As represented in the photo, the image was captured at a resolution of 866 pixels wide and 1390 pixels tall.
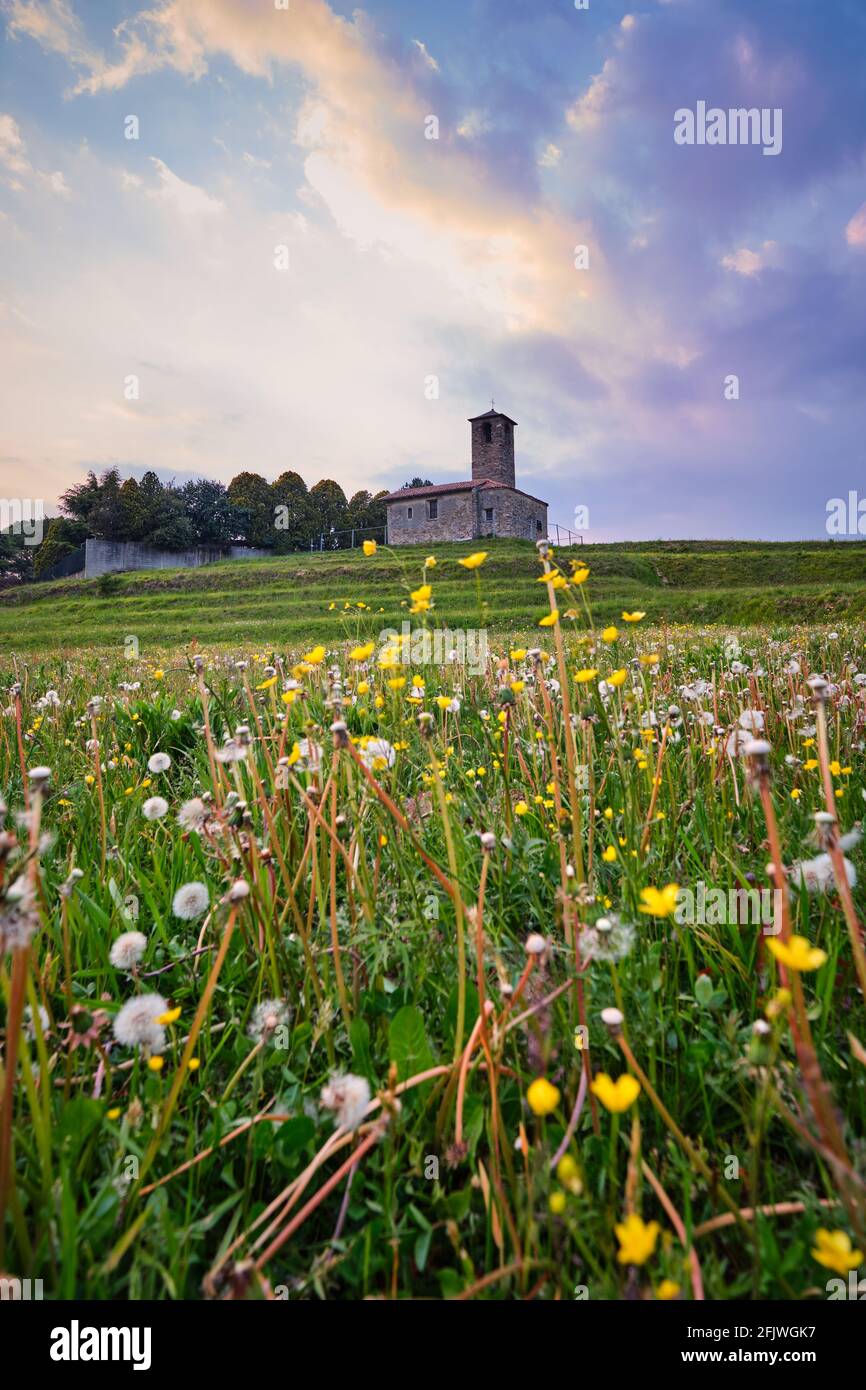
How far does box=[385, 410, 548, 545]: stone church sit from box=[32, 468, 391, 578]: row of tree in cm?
552

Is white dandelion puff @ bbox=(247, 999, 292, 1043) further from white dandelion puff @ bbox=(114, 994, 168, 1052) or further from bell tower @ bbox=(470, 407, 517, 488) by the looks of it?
bell tower @ bbox=(470, 407, 517, 488)

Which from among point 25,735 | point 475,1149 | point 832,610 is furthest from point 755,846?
point 832,610

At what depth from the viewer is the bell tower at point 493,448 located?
192 ft

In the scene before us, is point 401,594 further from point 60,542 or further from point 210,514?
point 60,542

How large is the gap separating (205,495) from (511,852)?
214ft

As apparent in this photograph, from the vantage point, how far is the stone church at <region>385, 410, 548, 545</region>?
55250mm

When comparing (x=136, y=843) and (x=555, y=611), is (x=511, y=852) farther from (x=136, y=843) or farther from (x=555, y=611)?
→ (x=136, y=843)

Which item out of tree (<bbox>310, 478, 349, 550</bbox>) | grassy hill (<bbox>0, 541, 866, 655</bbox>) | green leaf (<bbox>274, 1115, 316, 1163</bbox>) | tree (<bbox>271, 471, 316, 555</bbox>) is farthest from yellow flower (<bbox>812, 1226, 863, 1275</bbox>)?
tree (<bbox>310, 478, 349, 550</bbox>)

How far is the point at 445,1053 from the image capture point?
3.83ft

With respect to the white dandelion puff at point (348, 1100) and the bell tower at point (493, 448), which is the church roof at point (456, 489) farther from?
the white dandelion puff at point (348, 1100)

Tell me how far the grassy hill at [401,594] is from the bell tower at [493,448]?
40.2ft

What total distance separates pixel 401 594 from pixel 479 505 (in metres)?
28.4

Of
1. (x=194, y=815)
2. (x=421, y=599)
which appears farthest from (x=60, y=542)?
(x=421, y=599)

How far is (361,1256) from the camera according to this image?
87 centimetres
